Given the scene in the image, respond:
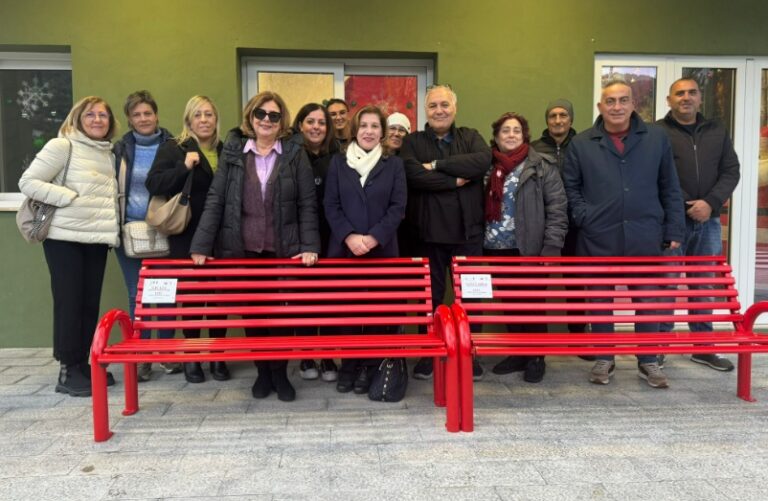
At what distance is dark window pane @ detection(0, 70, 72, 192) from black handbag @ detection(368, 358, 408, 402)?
3764 millimetres

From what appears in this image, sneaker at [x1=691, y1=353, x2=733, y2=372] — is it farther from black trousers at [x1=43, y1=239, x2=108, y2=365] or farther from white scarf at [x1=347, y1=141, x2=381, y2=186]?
black trousers at [x1=43, y1=239, x2=108, y2=365]

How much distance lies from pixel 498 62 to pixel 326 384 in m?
3.14

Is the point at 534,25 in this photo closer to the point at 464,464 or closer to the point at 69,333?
the point at 464,464

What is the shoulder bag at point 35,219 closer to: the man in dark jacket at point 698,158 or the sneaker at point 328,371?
the sneaker at point 328,371

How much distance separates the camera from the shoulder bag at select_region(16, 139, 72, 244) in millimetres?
3643

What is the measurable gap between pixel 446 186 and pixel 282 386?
1.70 m

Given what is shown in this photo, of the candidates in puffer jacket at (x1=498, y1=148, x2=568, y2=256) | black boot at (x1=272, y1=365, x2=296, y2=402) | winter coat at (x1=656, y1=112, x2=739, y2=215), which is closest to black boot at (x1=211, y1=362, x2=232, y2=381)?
black boot at (x1=272, y1=365, x2=296, y2=402)

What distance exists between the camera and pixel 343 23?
4.88 meters

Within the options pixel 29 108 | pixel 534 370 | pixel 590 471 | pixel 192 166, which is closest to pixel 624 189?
pixel 534 370

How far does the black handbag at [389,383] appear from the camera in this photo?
3566mm

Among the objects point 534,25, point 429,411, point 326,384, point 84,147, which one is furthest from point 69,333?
point 534,25

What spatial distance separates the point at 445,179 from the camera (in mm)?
3807

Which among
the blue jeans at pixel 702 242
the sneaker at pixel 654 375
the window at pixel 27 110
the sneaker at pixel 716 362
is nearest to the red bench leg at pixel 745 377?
the sneaker at pixel 654 375

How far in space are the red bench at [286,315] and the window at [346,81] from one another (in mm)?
2163
